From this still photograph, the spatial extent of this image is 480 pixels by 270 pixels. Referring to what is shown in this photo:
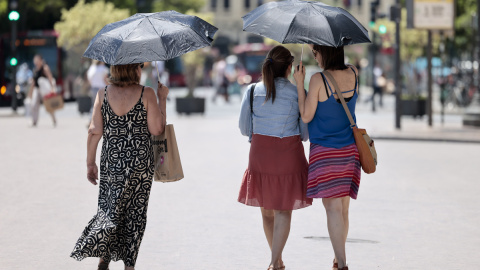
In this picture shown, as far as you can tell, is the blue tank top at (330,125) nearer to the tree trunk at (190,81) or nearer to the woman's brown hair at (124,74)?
the woman's brown hair at (124,74)

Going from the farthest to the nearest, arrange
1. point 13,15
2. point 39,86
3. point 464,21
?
point 464,21 → point 13,15 → point 39,86

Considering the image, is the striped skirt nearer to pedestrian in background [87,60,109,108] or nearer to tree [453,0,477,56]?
pedestrian in background [87,60,109,108]

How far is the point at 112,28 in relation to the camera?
6656mm

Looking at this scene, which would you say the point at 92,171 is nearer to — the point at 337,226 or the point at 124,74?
the point at 124,74

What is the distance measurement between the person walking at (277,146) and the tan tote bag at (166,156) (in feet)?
1.57

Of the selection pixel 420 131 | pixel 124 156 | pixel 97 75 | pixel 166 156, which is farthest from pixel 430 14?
pixel 124 156

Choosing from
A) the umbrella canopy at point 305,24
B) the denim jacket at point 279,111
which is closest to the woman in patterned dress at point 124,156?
the denim jacket at point 279,111

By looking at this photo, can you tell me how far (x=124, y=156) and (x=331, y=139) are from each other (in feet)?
4.33

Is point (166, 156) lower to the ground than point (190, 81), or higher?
higher

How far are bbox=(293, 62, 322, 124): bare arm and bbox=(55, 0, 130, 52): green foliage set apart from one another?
38540 millimetres

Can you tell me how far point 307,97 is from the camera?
6.52 m

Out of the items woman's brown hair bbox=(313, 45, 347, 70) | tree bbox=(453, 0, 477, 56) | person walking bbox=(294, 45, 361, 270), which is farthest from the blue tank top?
tree bbox=(453, 0, 477, 56)

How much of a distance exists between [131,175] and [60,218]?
131 inches

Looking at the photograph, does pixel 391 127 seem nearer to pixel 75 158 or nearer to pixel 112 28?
pixel 75 158
